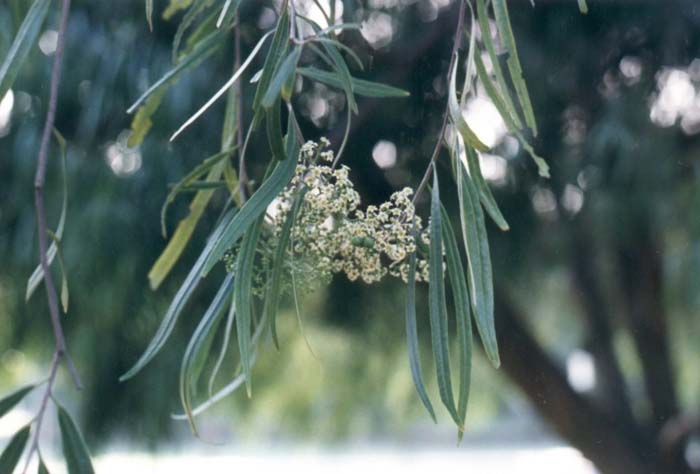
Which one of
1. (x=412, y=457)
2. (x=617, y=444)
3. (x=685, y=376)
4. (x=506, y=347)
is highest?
(x=506, y=347)

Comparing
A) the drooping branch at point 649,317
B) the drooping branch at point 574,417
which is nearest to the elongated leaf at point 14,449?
the drooping branch at point 649,317

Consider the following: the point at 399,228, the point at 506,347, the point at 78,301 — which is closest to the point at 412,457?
the point at 506,347

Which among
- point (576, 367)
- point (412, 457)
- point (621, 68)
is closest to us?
point (621, 68)

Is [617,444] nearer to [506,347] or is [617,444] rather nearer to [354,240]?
[506,347]

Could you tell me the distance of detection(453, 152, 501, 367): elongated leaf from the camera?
1.46 feet

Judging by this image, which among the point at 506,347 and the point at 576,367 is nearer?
the point at 506,347

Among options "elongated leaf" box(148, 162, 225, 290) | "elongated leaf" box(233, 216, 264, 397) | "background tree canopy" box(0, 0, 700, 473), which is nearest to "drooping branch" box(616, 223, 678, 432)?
"background tree canopy" box(0, 0, 700, 473)

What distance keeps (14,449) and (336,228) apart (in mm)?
240

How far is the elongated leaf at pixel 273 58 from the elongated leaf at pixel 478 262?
11 centimetres

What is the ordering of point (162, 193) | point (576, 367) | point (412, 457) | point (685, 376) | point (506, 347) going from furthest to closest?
point (412, 457)
point (685, 376)
point (576, 367)
point (506, 347)
point (162, 193)

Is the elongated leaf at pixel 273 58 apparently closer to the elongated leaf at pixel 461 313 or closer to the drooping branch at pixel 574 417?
the elongated leaf at pixel 461 313

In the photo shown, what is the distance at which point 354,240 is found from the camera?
1.65ft

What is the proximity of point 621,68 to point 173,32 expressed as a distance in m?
0.54

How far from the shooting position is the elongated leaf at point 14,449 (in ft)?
1.91
